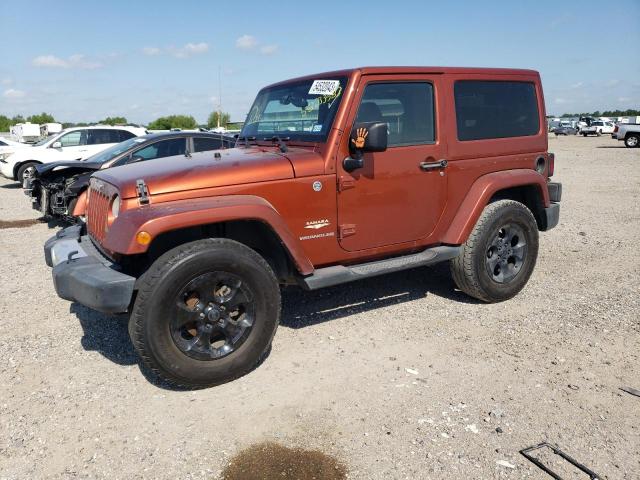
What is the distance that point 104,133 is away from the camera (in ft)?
44.8

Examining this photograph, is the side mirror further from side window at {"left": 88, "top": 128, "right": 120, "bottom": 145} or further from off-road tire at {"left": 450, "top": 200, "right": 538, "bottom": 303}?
side window at {"left": 88, "top": 128, "right": 120, "bottom": 145}

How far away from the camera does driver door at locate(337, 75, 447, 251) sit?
408 centimetres

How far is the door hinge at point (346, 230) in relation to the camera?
4059 mm

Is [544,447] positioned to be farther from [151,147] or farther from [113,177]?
[151,147]

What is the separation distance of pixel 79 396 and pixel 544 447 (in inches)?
111

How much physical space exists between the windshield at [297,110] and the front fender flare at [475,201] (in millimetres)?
1478

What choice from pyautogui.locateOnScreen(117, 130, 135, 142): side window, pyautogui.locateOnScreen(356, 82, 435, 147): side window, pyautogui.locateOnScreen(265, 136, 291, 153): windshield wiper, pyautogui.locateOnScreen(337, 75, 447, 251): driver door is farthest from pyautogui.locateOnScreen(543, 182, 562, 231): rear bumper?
pyautogui.locateOnScreen(117, 130, 135, 142): side window

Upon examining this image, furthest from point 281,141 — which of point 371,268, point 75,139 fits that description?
point 75,139

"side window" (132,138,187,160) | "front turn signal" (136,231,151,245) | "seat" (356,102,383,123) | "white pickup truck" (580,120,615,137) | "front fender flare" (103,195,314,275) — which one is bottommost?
"front turn signal" (136,231,151,245)

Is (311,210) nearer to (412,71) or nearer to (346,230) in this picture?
(346,230)

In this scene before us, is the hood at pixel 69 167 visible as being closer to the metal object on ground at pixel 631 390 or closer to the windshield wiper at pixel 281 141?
the windshield wiper at pixel 281 141

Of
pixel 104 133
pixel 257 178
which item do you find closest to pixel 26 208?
pixel 104 133

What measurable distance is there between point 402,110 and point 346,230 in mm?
1125

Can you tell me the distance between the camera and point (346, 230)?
13.4 feet
